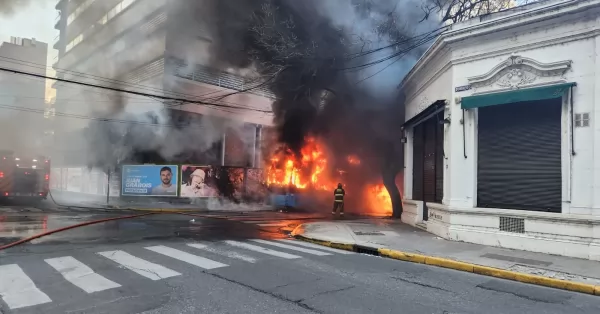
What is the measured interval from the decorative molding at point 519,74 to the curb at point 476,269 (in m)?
4.07

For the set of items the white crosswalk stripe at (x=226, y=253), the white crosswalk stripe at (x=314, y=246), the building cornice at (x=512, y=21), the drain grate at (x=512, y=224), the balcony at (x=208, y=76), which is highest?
the balcony at (x=208, y=76)

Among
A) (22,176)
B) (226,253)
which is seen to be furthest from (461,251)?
(22,176)

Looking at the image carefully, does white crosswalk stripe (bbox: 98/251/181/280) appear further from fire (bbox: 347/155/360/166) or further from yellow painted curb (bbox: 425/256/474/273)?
fire (bbox: 347/155/360/166)

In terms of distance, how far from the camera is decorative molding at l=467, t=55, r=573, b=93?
25.5 feet

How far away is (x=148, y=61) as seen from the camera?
20.2 metres

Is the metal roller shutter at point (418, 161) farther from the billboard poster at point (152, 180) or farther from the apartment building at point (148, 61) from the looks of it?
the billboard poster at point (152, 180)

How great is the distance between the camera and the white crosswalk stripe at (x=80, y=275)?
15.2 ft

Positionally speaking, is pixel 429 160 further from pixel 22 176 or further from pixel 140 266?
pixel 22 176

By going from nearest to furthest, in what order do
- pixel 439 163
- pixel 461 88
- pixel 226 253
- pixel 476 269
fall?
pixel 476 269 → pixel 226 253 → pixel 461 88 → pixel 439 163

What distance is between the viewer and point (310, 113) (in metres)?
19.4

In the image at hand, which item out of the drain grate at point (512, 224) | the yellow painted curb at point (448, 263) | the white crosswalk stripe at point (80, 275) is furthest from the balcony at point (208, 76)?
the white crosswalk stripe at point (80, 275)

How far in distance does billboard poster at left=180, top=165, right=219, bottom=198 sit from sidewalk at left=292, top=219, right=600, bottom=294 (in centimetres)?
949

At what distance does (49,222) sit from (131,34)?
12300 millimetres

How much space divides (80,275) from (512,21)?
886 centimetres
